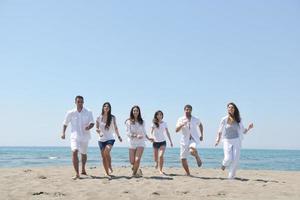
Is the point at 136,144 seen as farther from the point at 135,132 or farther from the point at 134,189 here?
the point at 134,189

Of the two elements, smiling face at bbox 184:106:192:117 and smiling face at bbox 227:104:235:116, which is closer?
smiling face at bbox 227:104:235:116

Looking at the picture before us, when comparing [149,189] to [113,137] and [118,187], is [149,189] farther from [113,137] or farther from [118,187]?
[113,137]

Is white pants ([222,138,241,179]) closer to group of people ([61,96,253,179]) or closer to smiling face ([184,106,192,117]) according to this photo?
group of people ([61,96,253,179])

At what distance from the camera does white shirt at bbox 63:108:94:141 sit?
32.8 feet

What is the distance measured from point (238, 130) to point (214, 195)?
3.08 m

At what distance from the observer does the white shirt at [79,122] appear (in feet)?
32.8

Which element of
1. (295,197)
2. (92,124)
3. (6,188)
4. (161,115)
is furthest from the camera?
(161,115)

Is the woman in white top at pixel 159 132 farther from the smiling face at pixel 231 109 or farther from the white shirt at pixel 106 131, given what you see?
the smiling face at pixel 231 109

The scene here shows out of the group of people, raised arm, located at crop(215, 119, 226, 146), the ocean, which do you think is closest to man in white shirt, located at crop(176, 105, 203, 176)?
the group of people

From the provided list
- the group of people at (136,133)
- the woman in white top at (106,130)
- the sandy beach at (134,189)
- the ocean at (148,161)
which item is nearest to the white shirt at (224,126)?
the group of people at (136,133)

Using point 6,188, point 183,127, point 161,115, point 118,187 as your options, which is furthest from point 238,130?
point 6,188

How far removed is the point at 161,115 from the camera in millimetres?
11594

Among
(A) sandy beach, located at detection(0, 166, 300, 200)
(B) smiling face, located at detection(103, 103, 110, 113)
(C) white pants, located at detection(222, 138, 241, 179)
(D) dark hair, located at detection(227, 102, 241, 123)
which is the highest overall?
(B) smiling face, located at detection(103, 103, 110, 113)

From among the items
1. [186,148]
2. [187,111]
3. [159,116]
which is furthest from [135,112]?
[186,148]
